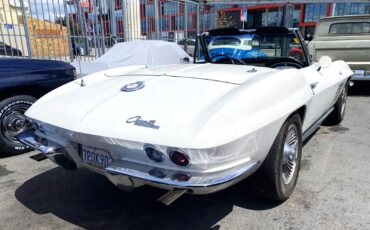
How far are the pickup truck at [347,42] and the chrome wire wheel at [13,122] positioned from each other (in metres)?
6.12

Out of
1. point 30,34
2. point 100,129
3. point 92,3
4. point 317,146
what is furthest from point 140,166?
point 92,3

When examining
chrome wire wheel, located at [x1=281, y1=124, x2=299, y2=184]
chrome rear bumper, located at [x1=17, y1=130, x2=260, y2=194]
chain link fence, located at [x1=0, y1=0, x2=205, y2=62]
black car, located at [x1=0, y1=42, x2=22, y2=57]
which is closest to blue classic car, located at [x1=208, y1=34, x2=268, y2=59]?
chrome wire wheel, located at [x1=281, y1=124, x2=299, y2=184]

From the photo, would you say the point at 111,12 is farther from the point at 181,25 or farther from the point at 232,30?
the point at 232,30

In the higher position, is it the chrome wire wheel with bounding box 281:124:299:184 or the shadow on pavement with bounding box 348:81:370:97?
the chrome wire wheel with bounding box 281:124:299:184

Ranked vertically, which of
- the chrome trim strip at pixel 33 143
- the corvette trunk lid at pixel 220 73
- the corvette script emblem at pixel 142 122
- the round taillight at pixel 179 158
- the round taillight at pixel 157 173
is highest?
the corvette trunk lid at pixel 220 73

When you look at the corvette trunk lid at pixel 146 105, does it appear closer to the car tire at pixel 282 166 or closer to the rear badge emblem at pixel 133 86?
the rear badge emblem at pixel 133 86

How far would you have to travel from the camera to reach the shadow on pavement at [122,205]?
2.61 m

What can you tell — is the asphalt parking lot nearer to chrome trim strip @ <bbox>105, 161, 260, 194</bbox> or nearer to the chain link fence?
chrome trim strip @ <bbox>105, 161, 260, 194</bbox>

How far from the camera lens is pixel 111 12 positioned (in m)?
Result: 8.73

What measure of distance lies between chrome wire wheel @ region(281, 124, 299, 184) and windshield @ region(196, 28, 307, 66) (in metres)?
1.21

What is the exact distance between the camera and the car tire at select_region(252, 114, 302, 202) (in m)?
2.46

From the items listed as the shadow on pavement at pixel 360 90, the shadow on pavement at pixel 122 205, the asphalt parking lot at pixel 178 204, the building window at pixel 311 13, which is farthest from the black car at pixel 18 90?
the building window at pixel 311 13

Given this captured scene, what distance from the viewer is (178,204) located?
2.88m

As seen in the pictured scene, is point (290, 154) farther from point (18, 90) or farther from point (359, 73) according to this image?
point (359, 73)
